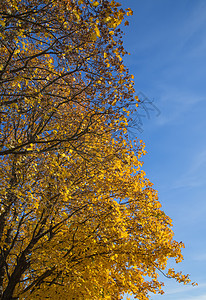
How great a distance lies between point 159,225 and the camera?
1112 centimetres

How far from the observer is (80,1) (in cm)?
545

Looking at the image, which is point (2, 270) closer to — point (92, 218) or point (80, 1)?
point (92, 218)

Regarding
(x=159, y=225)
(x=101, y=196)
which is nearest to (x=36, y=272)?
(x=101, y=196)

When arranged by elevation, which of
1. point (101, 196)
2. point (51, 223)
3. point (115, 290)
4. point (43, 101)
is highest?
point (43, 101)

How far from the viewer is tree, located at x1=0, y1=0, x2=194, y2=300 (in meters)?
6.72

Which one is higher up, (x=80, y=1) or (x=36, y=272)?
(x=80, y=1)

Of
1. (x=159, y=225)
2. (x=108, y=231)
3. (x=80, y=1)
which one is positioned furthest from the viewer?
(x=159, y=225)

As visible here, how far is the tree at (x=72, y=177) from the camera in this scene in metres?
6.72

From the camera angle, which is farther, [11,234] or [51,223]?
[11,234]

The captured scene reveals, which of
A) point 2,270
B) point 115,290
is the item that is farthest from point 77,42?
point 115,290

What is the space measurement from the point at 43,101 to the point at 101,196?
444 centimetres

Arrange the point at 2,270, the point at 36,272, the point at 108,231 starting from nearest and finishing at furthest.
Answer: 1. the point at 108,231
2. the point at 36,272
3. the point at 2,270

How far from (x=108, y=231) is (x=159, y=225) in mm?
3179

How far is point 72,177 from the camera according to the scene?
9820 mm
